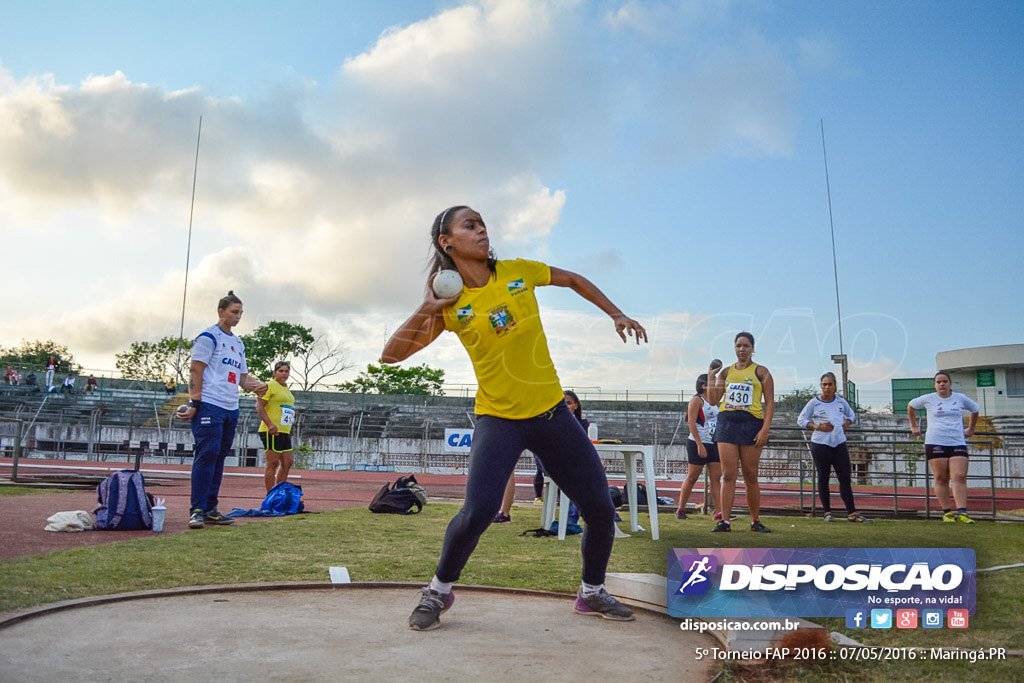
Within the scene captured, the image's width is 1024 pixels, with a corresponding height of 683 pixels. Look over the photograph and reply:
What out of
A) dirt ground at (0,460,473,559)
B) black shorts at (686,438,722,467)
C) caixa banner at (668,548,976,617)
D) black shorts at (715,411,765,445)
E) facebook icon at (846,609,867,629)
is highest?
black shorts at (715,411,765,445)

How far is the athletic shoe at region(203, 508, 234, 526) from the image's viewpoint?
7.85 m

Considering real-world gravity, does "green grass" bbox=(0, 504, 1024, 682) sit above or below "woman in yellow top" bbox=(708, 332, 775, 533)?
below

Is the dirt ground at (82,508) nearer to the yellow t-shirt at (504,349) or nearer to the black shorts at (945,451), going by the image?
the yellow t-shirt at (504,349)

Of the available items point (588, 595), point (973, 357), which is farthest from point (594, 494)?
point (973, 357)

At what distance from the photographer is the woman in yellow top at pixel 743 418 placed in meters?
8.19

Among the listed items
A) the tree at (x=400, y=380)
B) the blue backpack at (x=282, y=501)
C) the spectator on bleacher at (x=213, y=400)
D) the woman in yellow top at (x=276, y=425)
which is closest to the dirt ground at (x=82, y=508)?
the spectator on bleacher at (x=213, y=400)

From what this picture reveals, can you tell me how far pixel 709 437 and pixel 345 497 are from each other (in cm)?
682

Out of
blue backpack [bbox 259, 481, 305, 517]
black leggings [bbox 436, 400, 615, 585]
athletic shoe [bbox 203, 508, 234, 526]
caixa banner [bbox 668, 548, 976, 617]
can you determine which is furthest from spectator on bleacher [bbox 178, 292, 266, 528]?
caixa banner [bbox 668, 548, 976, 617]

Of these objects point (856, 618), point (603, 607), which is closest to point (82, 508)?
point (603, 607)

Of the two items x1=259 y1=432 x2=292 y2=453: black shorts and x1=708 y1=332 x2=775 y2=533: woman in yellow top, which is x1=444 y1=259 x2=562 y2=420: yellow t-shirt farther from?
x1=259 y1=432 x2=292 y2=453: black shorts

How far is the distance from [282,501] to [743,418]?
565 cm

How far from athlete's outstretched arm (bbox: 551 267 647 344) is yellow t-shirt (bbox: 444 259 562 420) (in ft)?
1.12

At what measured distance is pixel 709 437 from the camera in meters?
11.0

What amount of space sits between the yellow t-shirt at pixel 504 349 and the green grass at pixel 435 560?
55.3 inches
